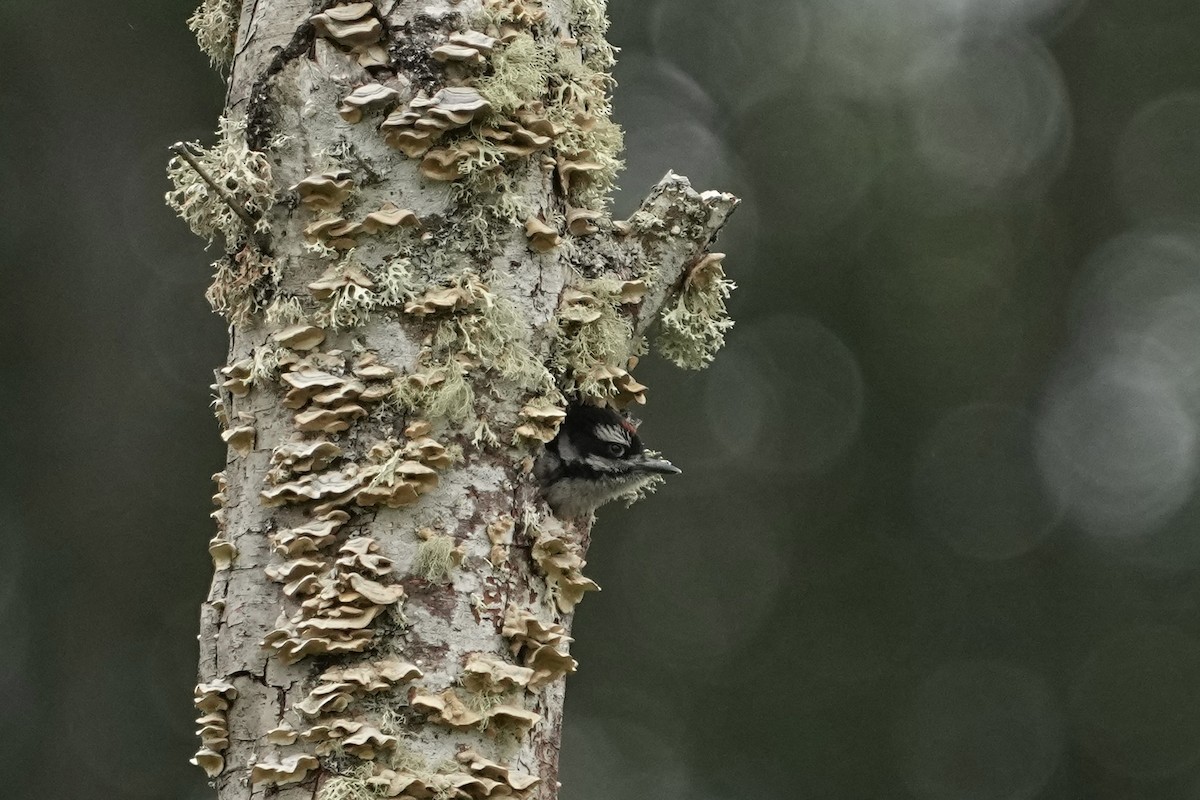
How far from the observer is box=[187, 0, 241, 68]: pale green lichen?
378 centimetres

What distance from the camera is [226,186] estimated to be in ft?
10.3

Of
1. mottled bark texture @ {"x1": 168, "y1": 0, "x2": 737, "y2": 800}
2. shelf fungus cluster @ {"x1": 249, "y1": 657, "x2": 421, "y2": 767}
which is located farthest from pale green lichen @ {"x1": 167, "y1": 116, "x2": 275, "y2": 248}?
shelf fungus cluster @ {"x1": 249, "y1": 657, "x2": 421, "y2": 767}

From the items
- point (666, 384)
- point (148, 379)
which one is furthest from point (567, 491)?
point (666, 384)

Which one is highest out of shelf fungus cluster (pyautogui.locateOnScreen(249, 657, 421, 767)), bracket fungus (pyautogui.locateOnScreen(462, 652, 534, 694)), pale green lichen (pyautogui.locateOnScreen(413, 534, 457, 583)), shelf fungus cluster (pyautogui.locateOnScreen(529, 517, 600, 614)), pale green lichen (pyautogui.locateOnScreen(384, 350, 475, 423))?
pale green lichen (pyautogui.locateOnScreen(384, 350, 475, 423))

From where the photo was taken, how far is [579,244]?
345cm

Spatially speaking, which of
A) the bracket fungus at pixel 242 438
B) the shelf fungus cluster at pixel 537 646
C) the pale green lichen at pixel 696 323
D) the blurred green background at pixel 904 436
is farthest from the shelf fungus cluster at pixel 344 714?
the blurred green background at pixel 904 436

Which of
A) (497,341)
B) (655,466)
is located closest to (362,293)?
(497,341)

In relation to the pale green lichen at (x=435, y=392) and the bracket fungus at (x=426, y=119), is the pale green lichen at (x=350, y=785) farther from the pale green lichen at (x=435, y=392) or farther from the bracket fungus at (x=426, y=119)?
the bracket fungus at (x=426, y=119)

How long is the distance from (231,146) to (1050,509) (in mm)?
9722

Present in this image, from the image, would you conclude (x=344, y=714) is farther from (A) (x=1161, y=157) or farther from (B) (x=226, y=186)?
(A) (x=1161, y=157)

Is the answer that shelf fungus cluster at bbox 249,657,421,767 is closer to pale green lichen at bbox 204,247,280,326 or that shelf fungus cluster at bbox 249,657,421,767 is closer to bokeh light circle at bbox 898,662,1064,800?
pale green lichen at bbox 204,247,280,326

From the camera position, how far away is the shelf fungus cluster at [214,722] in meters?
2.87

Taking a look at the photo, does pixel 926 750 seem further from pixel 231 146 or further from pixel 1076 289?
pixel 231 146

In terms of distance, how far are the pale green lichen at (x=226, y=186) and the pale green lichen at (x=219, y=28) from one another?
0.56 metres
